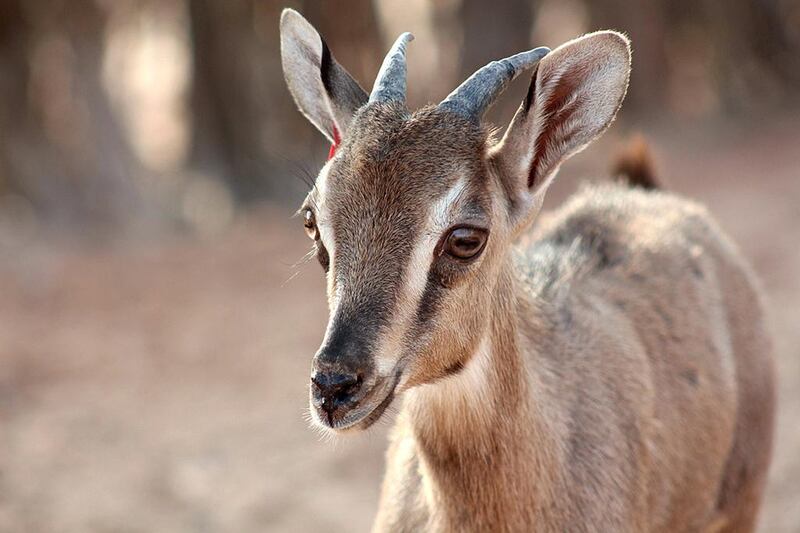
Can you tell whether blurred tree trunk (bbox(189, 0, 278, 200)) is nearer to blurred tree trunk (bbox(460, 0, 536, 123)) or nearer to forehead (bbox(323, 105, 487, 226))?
blurred tree trunk (bbox(460, 0, 536, 123))

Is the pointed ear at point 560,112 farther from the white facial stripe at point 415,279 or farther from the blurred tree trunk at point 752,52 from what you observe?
the blurred tree trunk at point 752,52

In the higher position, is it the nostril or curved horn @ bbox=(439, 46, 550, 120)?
curved horn @ bbox=(439, 46, 550, 120)

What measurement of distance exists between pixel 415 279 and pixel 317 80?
1444mm

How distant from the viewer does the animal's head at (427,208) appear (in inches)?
165

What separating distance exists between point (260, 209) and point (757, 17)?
7.77m

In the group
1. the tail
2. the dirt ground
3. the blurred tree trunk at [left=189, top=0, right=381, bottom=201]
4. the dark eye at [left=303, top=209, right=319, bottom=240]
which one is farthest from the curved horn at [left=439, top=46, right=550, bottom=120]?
the blurred tree trunk at [left=189, top=0, right=381, bottom=201]

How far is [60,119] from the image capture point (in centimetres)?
1474

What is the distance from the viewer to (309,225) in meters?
4.62

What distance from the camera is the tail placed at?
7.27m

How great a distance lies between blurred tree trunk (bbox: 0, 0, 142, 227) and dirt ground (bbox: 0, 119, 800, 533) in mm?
878

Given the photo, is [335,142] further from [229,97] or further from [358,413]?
[229,97]

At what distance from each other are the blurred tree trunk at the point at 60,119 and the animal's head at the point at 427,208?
10459 millimetres

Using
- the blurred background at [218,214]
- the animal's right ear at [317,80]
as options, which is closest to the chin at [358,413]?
the animal's right ear at [317,80]

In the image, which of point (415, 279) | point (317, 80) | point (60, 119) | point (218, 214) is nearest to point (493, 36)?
point (218, 214)
